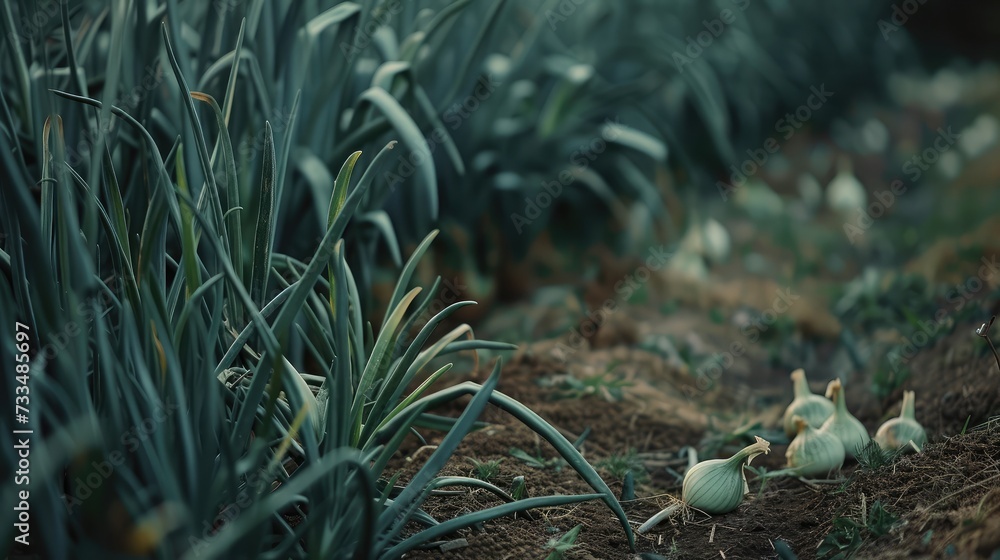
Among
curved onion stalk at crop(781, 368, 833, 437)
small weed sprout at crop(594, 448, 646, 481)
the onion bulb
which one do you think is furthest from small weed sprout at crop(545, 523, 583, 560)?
curved onion stalk at crop(781, 368, 833, 437)

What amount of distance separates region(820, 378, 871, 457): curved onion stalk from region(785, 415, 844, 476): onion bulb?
0.03 m

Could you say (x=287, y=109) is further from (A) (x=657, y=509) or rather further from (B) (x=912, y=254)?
(B) (x=912, y=254)

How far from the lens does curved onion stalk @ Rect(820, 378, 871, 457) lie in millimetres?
1770

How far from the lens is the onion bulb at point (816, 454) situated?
172 centimetres

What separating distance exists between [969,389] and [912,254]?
4.27 ft

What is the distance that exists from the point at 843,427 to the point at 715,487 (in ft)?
1.25

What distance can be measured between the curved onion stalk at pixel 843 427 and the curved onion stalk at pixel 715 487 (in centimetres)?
27

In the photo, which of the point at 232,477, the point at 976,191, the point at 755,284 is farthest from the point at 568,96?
the point at 232,477

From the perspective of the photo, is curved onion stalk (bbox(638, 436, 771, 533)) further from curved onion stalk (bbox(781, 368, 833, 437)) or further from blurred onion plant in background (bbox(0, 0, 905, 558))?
curved onion stalk (bbox(781, 368, 833, 437))

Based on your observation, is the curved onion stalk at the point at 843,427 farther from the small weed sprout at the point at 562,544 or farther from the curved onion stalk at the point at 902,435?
the small weed sprout at the point at 562,544

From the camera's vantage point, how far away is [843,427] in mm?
1781

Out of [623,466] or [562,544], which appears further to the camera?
[623,466]

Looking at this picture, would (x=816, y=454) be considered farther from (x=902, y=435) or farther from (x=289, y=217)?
(x=289, y=217)

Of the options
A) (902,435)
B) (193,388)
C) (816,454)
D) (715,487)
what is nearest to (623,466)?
(715,487)
